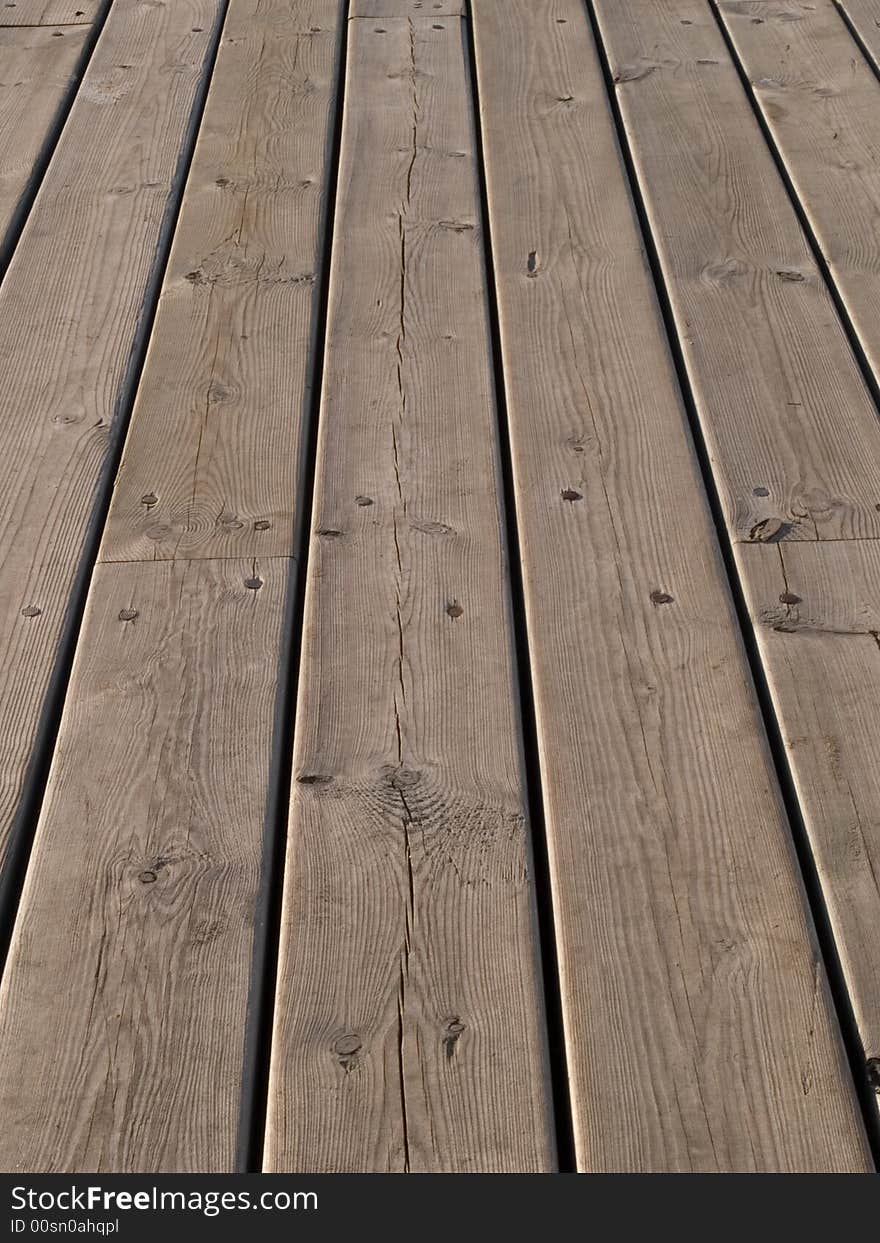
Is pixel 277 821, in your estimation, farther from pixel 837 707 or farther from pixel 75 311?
pixel 75 311

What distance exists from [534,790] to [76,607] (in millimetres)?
475

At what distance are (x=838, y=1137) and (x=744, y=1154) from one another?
6cm

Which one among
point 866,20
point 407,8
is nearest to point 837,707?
point 866,20

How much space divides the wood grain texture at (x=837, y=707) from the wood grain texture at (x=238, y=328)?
48cm

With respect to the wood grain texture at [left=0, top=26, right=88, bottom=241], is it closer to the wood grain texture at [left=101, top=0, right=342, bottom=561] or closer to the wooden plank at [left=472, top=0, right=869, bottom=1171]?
the wood grain texture at [left=101, top=0, right=342, bottom=561]

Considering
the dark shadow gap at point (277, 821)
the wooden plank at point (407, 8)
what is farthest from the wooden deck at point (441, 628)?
the wooden plank at point (407, 8)

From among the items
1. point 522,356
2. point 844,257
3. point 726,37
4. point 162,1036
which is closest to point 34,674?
point 162,1036

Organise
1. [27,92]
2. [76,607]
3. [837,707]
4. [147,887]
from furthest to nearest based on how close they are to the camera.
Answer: [27,92] → [76,607] → [837,707] → [147,887]

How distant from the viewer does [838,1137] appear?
3.00 ft

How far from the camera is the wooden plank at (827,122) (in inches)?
69.7

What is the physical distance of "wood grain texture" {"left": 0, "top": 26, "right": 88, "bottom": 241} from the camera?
78.8 inches

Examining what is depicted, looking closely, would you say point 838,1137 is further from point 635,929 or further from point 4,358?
point 4,358

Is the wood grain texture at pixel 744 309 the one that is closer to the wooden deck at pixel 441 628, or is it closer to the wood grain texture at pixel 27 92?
the wooden deck at pixel 441 628

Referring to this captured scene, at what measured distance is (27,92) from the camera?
7.34 ft
